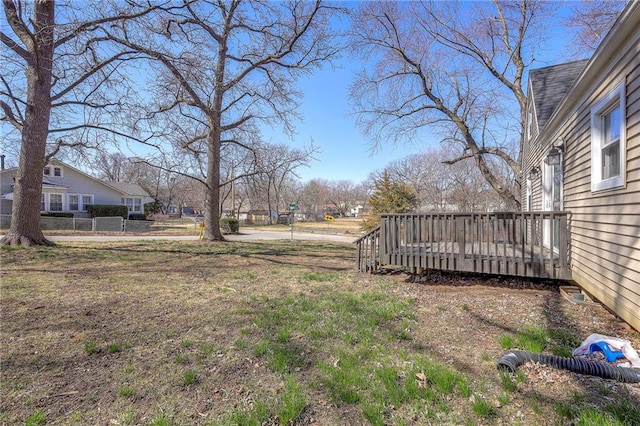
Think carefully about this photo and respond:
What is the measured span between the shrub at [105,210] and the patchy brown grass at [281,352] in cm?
2212

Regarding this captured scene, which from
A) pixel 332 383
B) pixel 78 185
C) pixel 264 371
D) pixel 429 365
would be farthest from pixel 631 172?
pixel 78 185

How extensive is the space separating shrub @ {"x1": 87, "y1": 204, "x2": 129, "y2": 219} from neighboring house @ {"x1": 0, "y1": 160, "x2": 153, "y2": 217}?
0.64 m

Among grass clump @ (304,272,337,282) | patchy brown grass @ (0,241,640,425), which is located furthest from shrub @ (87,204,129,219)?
grass clump @ (304,272,337,282)

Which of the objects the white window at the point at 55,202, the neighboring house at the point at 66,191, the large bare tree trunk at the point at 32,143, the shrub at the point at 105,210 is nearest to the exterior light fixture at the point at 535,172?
the large bare tree trunk at the point at 32,143

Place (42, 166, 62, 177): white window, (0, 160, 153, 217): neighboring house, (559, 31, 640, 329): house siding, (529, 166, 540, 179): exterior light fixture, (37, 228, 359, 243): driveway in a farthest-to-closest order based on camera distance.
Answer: (42, 166, 62, 177): white window → (0, 160, 153, 217): neighboring house → (37, 228, 359, 243): driveway → (529, 166, 540, 179): exterior light fixture → (559, 31, 640, 329): house siding

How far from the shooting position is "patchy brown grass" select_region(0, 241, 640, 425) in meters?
2.31

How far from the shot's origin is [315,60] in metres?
12.7

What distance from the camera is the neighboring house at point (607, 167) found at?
359cm

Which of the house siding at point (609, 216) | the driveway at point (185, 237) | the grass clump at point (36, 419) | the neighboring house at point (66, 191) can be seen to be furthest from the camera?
the neighboring house at point (66, 191)

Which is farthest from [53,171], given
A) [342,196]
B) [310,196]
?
[342,196]

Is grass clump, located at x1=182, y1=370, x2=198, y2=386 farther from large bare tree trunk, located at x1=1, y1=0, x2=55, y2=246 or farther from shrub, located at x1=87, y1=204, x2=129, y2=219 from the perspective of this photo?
shrub, located at x1=87, y1=204, x2=129, y2=219

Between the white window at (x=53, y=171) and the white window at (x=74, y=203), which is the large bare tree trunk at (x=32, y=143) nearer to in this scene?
the white window at (x=53, y=171)

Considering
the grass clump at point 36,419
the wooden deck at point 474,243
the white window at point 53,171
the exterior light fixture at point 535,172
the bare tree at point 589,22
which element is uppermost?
the bare tree at point 589,22

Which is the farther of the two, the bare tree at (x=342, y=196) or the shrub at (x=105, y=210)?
the bare tree at (x=342, y=196)
